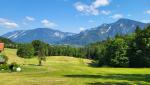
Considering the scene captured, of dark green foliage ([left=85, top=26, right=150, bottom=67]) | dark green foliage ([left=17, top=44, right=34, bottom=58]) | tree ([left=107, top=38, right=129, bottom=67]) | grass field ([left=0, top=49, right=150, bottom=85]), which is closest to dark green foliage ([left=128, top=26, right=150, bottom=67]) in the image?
dark green foliage ([left=85, top=26, right=150, bottom=67])

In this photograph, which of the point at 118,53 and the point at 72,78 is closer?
the point at 72,78

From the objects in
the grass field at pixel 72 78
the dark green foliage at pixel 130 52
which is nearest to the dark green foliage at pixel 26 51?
the dark green foliage at pixel 130 52

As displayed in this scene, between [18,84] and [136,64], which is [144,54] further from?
[18,84]

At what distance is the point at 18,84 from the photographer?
39469 mm

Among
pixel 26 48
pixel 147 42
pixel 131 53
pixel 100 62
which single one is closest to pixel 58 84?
pixel 147 42

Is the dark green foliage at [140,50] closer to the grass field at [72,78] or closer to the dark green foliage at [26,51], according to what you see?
the grass field at [72,78]

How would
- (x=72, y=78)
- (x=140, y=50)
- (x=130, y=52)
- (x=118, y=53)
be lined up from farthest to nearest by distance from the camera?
(x=118, y=53)
(x=130, y=52)
(x=140, y=50)
(x=72, y=78)

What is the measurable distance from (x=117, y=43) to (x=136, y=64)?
1375 cm

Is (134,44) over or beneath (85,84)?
over

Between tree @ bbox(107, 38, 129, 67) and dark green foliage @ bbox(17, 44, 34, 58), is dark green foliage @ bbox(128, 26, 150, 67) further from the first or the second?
dark green foliage @ bbox(17, 44, 34, 58)

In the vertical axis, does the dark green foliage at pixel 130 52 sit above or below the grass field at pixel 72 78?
above

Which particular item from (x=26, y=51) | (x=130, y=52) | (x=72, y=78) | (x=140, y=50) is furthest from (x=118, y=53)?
(x=72, y=78)

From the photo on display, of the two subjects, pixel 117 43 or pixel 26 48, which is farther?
pixel 26 48

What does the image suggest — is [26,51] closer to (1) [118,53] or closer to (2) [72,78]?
(1) [118,53]
